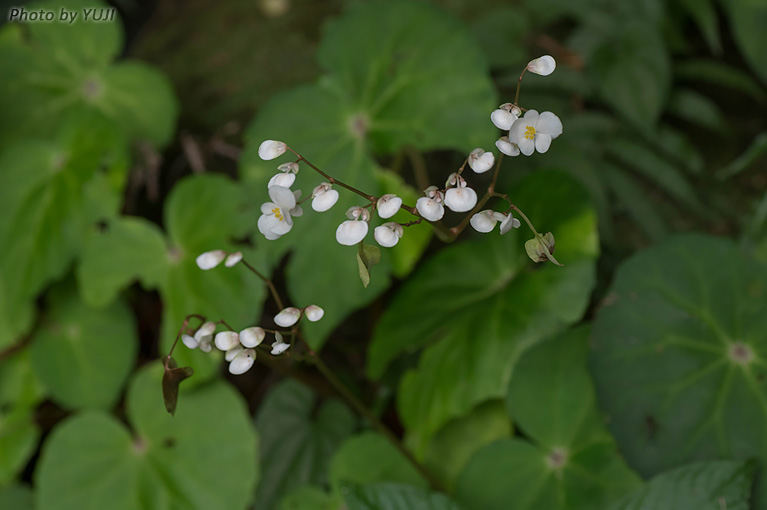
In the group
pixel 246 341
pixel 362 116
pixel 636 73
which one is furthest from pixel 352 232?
pixel 636 73

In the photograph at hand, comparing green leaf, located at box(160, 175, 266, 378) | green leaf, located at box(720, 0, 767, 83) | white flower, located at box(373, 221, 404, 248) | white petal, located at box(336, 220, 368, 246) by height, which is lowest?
green leaf, located at box(160, 175, 266, 378)

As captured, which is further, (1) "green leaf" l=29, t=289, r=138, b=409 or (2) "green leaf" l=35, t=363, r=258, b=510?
(1) "green leaf" l=29, t=289, r=138, b=409

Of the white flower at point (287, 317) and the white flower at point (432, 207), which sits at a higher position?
the white flower at point (432, 207)

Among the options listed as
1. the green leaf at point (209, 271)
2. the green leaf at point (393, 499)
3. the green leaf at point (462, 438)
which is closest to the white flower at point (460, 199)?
the green leaf at point (393, 499)

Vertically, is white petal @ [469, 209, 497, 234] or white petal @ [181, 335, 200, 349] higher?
white petal @ [469, 209, 497, 234]

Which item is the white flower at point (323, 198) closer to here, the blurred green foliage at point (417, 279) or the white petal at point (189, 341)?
the white petal at point (189, 341)

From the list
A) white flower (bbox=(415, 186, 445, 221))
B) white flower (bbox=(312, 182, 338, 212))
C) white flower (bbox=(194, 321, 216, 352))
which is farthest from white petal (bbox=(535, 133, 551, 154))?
white flower (bbox=(194, 321, 216, 352))

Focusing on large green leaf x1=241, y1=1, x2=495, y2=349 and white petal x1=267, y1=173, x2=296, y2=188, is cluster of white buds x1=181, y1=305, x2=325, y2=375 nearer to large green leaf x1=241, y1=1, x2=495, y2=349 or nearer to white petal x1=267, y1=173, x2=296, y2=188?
white petal x1=267, y1=173, x2=296, y2=188

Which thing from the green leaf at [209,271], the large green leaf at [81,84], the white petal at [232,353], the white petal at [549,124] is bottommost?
the green leaf at [209,271]
